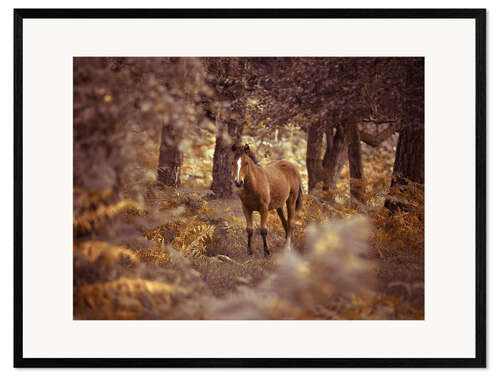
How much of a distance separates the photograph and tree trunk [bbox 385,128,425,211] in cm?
2

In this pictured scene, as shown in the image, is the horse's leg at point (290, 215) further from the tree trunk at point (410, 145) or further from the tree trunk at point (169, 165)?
the tree trunk at point (169, 165)

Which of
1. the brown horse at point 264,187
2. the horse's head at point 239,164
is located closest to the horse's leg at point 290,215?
the brown horse at point 264,187

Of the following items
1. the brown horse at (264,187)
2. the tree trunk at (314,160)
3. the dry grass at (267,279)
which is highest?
the tree trunk at (314,160)

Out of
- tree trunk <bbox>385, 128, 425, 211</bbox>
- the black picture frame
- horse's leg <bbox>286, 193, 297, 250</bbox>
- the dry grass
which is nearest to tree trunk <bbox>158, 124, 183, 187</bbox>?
horse's leg <bbox>286, 193, 297, 250</bbox>

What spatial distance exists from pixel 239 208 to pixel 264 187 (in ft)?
8.65

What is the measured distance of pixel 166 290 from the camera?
166 inches

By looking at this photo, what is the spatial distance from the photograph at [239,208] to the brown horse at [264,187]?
3cm

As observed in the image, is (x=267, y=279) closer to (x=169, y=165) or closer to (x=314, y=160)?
(x=169, y=165)

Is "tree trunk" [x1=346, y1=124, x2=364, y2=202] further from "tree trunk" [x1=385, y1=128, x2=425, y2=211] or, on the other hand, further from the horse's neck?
the horse's neck

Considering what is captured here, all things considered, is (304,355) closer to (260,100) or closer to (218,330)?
(218,330)
